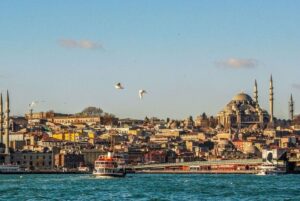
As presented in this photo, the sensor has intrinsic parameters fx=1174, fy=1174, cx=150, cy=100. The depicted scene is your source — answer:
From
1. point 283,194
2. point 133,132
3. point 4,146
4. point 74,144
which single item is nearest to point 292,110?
point 133,132

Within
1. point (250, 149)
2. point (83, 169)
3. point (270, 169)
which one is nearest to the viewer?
point (270, 169)

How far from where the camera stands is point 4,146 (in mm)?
115625

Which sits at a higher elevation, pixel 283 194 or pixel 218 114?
pixel 218 114

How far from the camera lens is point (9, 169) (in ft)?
326

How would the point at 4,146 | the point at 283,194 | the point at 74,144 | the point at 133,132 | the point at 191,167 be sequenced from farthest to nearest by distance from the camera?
the point at 133,132
the point at 74,144
the point at 4,146
the point at 191,167
the point at 283,194

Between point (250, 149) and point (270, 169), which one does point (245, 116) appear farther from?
point (270, 169)

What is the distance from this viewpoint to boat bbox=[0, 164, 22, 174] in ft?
322

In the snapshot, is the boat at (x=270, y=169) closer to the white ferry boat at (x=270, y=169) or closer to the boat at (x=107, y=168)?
the white ferry boat at (x=270, y=169)

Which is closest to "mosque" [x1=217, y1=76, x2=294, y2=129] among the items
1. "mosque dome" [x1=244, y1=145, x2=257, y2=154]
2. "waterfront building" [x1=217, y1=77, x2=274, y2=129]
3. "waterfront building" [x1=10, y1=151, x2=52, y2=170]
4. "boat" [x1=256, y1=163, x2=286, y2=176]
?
"waterfront building" [x1=217, y1=77, x2=274, y2=129]

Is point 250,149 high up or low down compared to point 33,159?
up

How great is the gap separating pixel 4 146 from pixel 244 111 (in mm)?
49156

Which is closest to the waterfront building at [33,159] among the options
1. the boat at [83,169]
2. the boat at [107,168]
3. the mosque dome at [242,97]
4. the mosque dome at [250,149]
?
the boat at [83,169]

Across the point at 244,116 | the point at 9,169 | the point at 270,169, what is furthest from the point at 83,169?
the point at 244,116

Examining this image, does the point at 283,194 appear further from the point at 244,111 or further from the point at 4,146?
the point at 244,111
